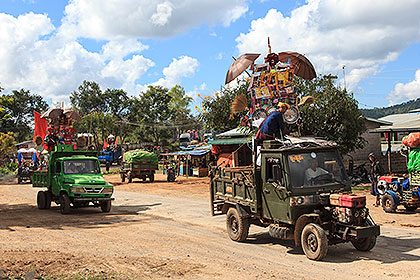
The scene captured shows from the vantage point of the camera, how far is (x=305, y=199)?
8.34 metres

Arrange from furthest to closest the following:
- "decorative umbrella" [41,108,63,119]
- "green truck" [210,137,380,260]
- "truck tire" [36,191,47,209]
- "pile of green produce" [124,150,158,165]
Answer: "pile of green produce" [124,150,158,165] < "decorative umbrella" [41,108,63,119] < "truck tire" [36,191,47,209] < "green truck" [210,137,380,260]

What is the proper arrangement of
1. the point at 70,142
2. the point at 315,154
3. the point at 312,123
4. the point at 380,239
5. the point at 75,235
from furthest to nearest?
the point at 312,123
the point at 70,142
the point at 75,235
the point at 380,239
the point at 315,154

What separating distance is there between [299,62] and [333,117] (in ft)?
32.9

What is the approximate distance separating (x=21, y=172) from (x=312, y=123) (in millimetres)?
25905

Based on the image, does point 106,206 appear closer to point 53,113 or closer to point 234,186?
point 53,113

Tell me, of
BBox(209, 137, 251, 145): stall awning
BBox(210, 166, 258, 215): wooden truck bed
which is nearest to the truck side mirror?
BBox(210, 166, 258, 215): wooden truck bed

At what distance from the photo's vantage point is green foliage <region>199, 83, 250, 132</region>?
1200 inches

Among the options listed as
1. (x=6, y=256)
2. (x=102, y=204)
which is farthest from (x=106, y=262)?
(x=102, y=204)

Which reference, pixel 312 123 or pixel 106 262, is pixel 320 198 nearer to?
pixel 106 262

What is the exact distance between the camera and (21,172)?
36.1 metres

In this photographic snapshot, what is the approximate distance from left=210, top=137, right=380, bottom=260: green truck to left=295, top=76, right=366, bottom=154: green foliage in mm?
15010

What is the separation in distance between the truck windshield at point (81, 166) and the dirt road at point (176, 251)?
210 cm

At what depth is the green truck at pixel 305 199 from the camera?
7918 millimetres

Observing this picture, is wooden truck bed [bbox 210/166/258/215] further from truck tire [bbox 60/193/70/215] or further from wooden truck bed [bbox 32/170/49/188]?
wooden truck bed [bbox 32/170/49/188]
